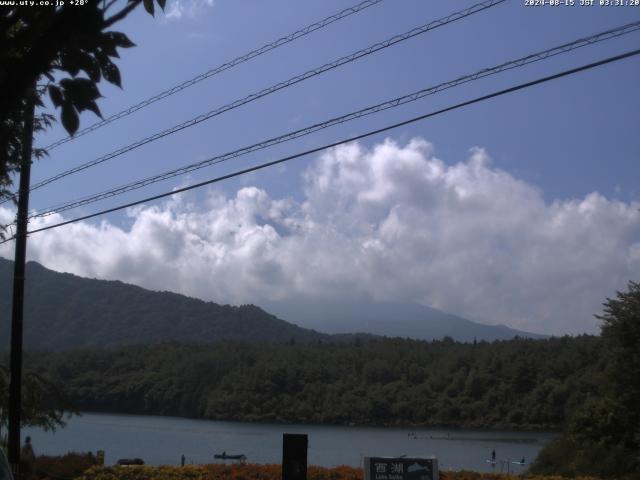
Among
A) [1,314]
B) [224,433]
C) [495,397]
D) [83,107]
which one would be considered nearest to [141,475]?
[83,107]

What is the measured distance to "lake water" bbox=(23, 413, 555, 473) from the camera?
55.3 m

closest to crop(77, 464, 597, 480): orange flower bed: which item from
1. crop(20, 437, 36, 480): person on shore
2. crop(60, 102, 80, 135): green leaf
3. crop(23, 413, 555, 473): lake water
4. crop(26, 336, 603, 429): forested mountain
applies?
crop(20, 437, 36, 480): person on shore

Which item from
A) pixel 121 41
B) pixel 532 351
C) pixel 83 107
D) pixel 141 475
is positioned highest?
pixel 532 351

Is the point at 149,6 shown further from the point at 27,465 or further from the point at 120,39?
the point at 27,465

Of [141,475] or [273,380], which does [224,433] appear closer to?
[273,380]

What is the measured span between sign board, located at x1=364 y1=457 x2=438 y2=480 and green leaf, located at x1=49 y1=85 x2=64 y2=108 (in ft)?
34.6

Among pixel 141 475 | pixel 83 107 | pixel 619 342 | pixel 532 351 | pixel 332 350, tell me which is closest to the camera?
pixel 83 107

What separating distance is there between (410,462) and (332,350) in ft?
376

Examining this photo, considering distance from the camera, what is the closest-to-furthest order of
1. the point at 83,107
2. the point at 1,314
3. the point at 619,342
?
the point at 83,107
the point at 619,342
the point at 1,314

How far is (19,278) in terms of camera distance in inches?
693

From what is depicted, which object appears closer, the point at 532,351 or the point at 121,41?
the point at 121,41

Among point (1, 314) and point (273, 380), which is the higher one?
point (1, 314)

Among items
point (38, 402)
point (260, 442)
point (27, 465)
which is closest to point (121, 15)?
point (27, 465)

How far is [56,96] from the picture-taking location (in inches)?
171
